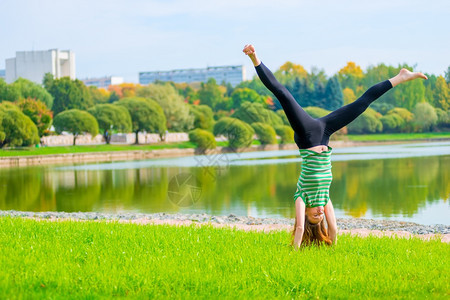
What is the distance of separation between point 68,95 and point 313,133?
7905cm

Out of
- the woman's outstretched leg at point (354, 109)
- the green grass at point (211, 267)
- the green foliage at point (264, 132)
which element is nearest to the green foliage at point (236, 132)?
the green foliage at point (264, 132)

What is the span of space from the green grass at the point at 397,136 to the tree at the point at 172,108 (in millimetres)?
23851

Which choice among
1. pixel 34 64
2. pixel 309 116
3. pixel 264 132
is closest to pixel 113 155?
pixel 264 132

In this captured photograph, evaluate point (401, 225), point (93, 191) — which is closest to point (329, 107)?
point (93, 191)

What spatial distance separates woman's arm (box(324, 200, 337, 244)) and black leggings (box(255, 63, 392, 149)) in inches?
30.5

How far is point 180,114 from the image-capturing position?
221 feet

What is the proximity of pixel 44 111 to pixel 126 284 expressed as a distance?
5310 cm

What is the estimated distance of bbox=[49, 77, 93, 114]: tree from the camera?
267ft

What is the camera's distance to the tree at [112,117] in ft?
189

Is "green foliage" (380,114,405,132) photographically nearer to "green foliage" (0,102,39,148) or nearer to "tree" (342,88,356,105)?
"tree" (342,88,356,105)

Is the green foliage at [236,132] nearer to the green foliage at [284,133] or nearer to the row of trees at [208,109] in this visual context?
the row of trees at [208,109]

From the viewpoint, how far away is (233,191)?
962 inches

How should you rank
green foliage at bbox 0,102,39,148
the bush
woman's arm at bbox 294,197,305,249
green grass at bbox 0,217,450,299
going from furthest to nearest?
the bush < green foliage at bbox 0,102,39,148 < woman's arm at bbox 294,197,305,249 < green grass at bbox 0,217,450,299

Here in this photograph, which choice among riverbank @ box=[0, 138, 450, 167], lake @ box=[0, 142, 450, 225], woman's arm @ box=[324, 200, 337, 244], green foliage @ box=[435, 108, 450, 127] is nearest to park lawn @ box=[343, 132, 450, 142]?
green foliage @ box=[435, 108, 450, 127]
